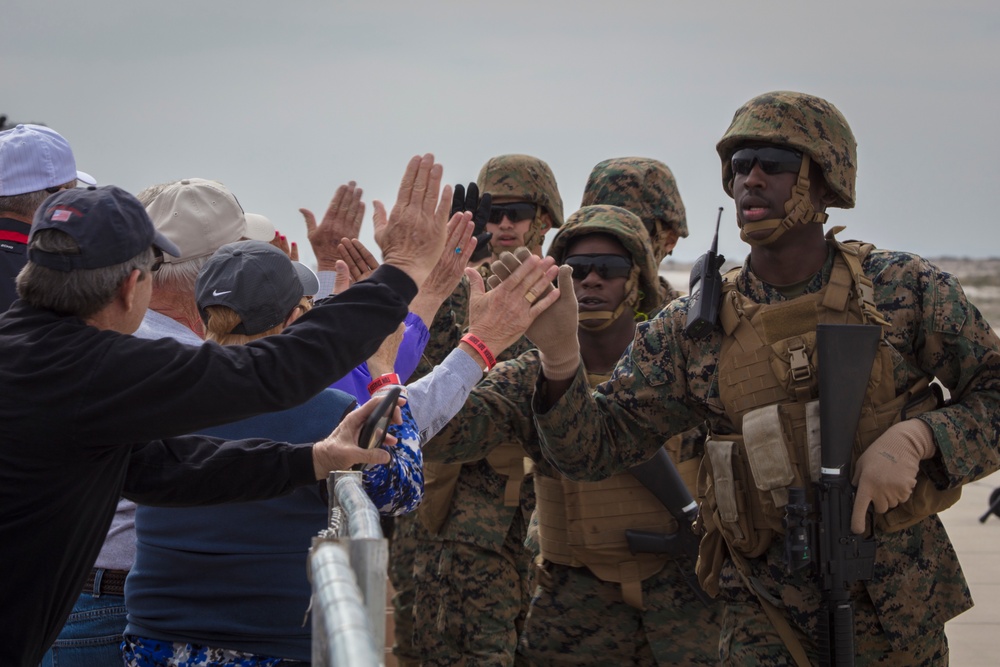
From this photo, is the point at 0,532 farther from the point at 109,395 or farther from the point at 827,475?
the point at 827,475

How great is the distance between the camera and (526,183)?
821 centimetres

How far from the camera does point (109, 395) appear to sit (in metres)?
2.66

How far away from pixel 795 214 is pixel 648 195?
9.92ft

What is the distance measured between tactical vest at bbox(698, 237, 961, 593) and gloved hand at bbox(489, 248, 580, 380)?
0.54 meters

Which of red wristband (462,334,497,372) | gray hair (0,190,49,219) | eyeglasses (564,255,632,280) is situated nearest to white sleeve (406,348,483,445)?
red wristband (462,334,497,372)

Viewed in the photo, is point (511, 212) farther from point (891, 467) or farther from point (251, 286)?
point (251, 286)

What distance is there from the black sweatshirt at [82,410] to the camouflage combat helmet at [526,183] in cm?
535

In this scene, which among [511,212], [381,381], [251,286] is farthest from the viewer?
[511,212]

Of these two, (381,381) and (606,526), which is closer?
(381,381)

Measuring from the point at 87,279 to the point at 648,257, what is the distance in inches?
136

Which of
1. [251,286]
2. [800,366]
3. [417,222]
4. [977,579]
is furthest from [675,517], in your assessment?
[977,579]

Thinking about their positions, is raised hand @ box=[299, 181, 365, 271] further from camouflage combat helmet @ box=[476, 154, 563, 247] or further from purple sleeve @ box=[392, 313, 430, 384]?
camouflage combat helmet @ box=[476, 154, 563, 247]

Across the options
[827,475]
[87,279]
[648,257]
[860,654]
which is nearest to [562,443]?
[827,475]

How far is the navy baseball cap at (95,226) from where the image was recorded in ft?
9.12
